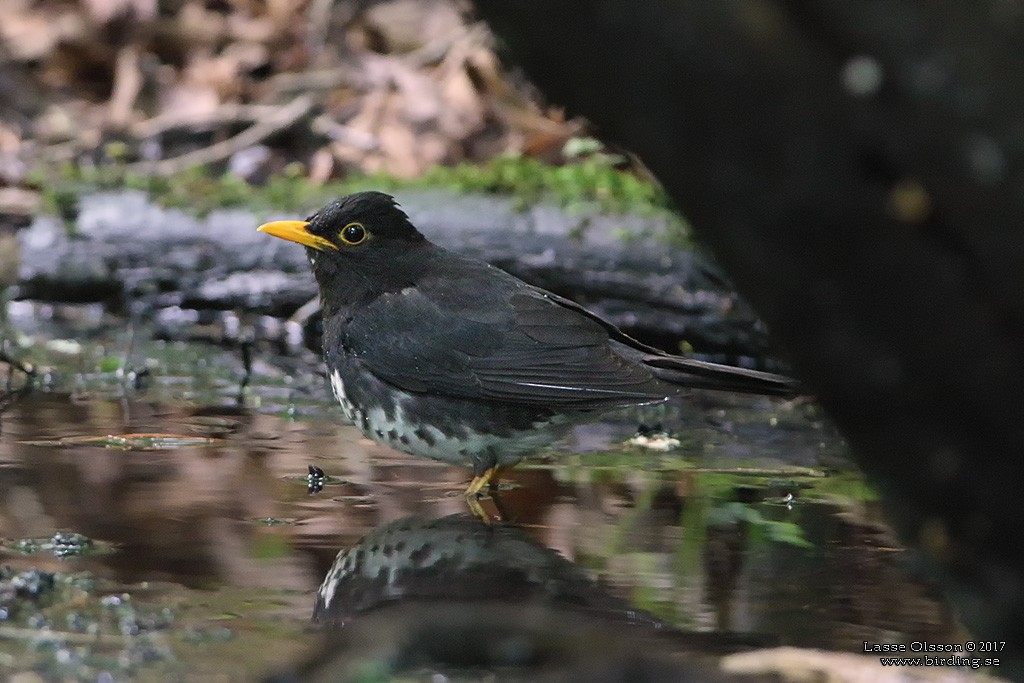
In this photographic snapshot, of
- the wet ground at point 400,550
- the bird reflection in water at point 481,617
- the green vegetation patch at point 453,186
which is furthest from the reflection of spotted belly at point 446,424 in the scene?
the green vegetation patch at point 453,186

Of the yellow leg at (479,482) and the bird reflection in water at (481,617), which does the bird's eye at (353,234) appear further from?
the bird reflection in water at (481,617)

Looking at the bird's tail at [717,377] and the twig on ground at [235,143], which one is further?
the twig on ground at [235,143]

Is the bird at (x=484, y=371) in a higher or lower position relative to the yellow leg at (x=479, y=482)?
higher

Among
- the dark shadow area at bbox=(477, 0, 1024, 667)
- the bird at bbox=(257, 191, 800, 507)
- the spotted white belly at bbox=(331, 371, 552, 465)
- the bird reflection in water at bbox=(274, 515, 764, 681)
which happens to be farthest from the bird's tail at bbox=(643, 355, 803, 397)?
the dark shadow area at bbox=(477, 0, 1024, 667)

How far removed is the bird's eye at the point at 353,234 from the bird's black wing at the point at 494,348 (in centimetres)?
26

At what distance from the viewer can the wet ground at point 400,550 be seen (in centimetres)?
281

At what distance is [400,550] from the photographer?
3.79 m

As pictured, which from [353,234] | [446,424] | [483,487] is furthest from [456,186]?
[483,487]

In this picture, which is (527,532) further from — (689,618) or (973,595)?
(973,595)

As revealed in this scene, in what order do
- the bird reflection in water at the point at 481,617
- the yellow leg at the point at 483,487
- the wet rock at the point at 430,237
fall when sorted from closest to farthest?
the bird reflection in water at the point at 481,617 → the yellow leg at the point at 483,487 → the wet rock at the point at 430,237

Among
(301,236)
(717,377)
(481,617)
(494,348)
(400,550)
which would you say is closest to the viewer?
(481,617)

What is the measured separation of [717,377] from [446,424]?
34.9 inches

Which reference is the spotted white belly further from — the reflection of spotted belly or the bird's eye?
the bird's eye

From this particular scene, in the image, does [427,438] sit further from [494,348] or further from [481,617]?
[481,617]
